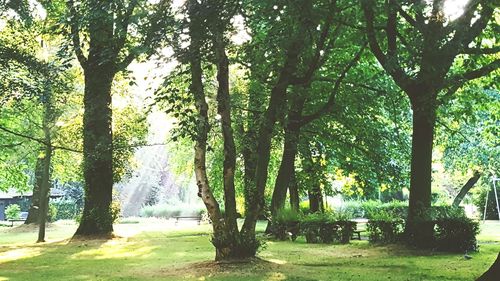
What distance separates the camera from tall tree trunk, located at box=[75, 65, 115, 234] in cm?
2133

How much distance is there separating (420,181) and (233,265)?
6.96m

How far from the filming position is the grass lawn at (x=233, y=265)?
38.9 feet

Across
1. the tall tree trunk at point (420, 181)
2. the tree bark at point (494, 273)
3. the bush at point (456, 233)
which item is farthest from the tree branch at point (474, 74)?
the tree bark at point (494, 273)

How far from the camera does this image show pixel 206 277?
11.6 metres

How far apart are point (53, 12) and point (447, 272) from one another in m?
14.9

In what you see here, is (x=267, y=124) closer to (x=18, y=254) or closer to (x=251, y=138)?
(x=251, y=138)

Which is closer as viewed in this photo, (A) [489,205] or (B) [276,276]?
(B) [276,276]

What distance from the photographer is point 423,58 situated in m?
10.9

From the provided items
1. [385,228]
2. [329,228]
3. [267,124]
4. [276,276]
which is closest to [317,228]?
[329,228]

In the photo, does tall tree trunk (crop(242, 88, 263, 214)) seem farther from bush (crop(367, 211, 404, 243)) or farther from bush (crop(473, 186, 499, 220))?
bush (crop(473, 186, 499, 220))

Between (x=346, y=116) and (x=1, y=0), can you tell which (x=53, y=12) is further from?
(x=346, y=116)

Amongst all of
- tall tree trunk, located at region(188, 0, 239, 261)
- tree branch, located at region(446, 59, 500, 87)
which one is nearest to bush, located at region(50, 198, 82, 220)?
tall tree trunk, located at region(188, 0, 239, 261)

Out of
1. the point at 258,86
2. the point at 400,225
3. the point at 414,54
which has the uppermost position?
the point at 258,86

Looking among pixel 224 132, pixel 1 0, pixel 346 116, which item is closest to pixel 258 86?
pixel 346 116
